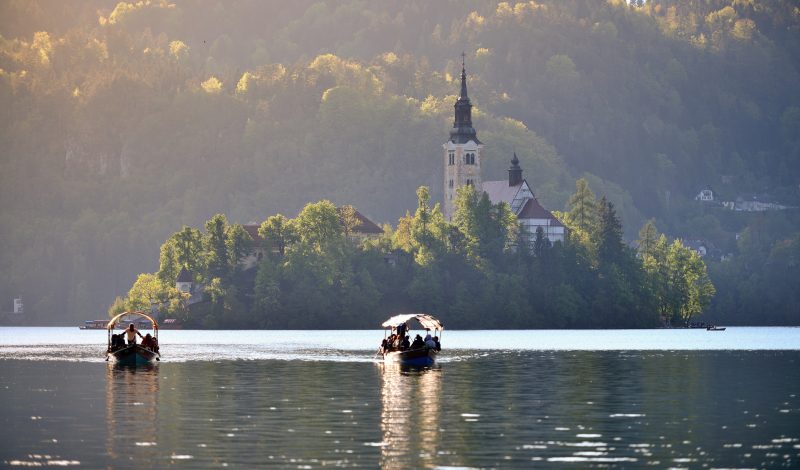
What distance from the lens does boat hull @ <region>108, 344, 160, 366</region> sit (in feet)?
403

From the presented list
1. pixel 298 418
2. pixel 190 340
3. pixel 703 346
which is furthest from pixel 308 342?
pixel 298 418

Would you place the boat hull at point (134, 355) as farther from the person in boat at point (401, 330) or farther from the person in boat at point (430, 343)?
the person in boat at point (430, 343)

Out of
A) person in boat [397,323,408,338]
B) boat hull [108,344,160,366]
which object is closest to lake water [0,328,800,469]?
boat hull [108,344,160,366]

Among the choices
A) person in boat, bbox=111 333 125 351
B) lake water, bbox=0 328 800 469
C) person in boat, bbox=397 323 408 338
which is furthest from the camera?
person in boat, bbox=397 323 408 338

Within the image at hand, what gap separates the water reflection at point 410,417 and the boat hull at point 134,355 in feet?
65.2

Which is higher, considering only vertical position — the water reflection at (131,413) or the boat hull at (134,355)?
the boat hull at (134,355)

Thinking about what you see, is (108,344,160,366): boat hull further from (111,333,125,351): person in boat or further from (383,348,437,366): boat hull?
(383,348,437,366): boat hull

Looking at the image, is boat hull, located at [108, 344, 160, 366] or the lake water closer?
the lake water

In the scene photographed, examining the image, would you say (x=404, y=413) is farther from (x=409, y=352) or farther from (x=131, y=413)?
(x=409, y=352)

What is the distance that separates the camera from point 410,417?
75625mm

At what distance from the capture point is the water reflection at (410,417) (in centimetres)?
6069

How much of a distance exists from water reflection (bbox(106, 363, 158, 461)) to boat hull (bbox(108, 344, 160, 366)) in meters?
6.25

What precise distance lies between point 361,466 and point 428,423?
49.4ft

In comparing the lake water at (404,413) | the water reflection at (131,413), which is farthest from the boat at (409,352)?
the water reflection at (131,413)
